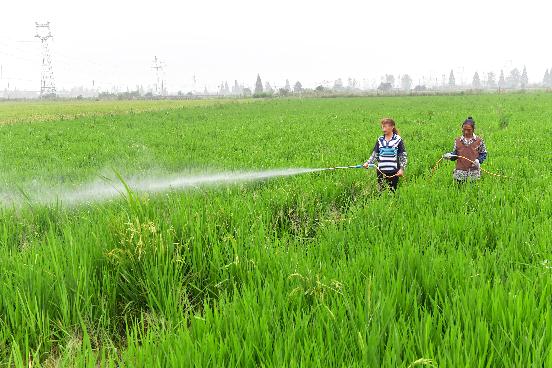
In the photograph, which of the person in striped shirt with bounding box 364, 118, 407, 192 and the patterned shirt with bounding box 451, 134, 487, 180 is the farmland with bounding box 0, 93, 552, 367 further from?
Result: the person in striped shirt with bounding box 364, 118, 407, 192

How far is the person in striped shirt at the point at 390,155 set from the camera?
6441 millimetres

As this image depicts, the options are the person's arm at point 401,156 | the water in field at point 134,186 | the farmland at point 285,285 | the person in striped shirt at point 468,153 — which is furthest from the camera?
the person's arm at point 401,156

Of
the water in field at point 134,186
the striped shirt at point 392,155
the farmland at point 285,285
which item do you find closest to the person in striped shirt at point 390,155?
the striped shirt at point 392,155

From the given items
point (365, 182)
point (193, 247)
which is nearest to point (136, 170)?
point (365, 182)

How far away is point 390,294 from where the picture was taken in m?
2.34

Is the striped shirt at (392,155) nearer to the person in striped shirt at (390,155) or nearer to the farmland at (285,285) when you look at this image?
the person in striped shirt at (390,155)

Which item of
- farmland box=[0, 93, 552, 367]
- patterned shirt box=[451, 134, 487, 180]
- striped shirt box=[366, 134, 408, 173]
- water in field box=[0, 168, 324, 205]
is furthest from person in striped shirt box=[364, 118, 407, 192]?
water in field box=[0, 168, 324, 205]

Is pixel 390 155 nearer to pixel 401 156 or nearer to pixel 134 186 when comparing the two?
pixel 401 156

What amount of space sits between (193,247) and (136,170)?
5670 mm

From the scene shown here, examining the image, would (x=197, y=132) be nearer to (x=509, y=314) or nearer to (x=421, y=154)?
(x=421, y=154)

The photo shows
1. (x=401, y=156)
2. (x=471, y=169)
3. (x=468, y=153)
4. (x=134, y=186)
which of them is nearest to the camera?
(x=468, y=153)

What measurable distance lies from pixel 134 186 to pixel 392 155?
15.1 ft

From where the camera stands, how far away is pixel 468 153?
6.12 m

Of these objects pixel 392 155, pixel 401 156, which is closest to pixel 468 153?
pixel 401 156
